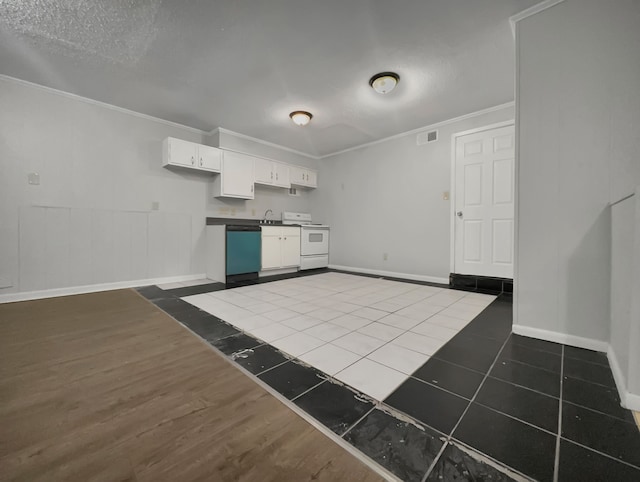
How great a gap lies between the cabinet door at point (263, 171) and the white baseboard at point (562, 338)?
4235 millimetres

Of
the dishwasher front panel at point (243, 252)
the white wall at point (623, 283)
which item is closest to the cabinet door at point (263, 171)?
the dishwasher front panel at point (243, 252)

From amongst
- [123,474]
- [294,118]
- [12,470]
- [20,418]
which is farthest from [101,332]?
[294,118]

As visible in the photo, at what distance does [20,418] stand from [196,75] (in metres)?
3.09

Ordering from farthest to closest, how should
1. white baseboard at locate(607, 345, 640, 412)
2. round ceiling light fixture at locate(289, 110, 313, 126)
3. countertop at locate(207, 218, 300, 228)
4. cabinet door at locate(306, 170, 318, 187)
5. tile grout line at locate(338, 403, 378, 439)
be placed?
cabinet door at locate(306, 170, 318, 187) < countertop at locate(207, 218, 300, 228) < round ceiling light fixture at locate(289, 110, 313, 126) < white baseboard at locate(607, 345, 640, 412) < tile grout line at locate(338, 403, 378, 439)

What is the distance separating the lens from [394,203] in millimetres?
4648

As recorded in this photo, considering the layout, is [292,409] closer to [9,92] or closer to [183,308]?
[183,308]

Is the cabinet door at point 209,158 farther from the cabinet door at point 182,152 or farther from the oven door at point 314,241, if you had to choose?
the oven door at point 314,241

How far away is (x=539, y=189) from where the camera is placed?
1.95 metres

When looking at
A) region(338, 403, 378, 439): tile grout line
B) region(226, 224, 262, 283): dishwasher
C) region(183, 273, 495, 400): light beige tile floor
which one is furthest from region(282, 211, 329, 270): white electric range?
region(338, 403, 378, 439): tile grout line

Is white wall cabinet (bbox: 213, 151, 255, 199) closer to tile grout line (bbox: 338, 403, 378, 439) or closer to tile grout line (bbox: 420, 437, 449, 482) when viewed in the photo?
tile grout line (bbox: 338, 403, 378, 439)

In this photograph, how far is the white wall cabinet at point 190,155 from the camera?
3.78m

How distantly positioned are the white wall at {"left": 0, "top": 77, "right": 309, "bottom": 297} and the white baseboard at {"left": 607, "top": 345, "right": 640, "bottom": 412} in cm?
465

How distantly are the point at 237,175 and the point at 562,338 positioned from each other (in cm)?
447

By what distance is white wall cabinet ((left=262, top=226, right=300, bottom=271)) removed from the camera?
4543mm
